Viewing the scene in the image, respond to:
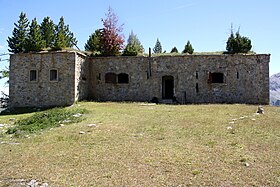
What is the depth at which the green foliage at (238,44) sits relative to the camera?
70.5 feet

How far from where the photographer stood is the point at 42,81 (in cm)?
2005

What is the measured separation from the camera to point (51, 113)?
50.8ft

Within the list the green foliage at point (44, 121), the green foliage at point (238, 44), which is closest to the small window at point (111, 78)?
the green foliage at point (44, 121)

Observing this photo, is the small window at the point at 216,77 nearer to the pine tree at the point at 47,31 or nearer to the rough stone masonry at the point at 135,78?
the rough stone masonry at the point at 135,78

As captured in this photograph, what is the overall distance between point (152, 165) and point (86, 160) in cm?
183

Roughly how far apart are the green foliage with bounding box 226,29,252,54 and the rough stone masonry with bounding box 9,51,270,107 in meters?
0.80

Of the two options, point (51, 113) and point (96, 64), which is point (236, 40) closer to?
point (96, 64)

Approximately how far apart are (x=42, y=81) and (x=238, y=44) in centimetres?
1485

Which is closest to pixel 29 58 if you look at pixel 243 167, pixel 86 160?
pixel 86 160

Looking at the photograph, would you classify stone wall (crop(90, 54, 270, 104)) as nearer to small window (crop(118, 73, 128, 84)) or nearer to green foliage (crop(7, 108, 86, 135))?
small window (crop(118, 73, 128, 84))

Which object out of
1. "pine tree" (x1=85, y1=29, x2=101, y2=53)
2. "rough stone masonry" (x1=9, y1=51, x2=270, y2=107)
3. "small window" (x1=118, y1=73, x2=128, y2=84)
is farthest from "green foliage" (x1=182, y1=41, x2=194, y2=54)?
"pine tree" (x1=85, y1=29, x2=101, y2=53)

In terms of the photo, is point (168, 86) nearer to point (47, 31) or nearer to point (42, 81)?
point (42, 81)

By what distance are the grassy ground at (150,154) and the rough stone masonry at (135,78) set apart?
8.29 meters

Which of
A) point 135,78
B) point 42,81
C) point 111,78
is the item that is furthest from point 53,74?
point 135,78
